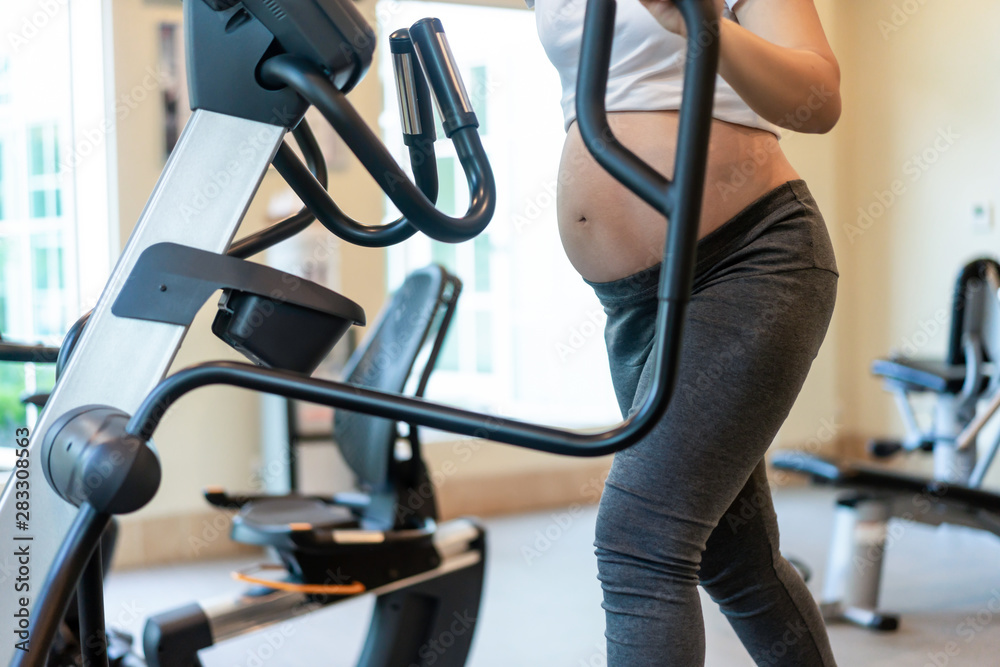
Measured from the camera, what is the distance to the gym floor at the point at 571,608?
229cm

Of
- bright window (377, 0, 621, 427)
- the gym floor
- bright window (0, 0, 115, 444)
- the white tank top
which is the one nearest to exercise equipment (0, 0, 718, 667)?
the white tank top

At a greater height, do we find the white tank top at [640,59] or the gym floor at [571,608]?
the white tank top at [640,59]

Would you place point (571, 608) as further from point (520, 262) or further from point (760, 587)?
point (520, 262)

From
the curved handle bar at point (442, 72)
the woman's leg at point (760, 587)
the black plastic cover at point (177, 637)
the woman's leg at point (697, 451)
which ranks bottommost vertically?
the black plastic cover at point (177, 637)

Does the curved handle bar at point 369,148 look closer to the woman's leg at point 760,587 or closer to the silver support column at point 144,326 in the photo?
the silver support column at point 144,326

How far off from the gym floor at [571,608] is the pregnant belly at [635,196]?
1.50 m

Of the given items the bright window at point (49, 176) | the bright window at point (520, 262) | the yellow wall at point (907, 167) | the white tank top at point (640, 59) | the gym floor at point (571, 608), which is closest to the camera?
the white tank top at point (640, 59)

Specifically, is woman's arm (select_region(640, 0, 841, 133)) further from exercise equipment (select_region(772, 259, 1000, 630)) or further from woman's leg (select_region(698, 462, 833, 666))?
exercise equipment (select_region(772, 259, 1000, 630))

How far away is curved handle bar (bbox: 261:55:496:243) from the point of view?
729mm

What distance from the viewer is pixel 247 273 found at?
77 cm

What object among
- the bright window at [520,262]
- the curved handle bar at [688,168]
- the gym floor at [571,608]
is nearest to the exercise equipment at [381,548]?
the gym floor at [571,608]

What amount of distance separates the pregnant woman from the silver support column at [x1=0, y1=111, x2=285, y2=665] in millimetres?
413

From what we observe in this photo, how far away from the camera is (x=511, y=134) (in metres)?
4.55

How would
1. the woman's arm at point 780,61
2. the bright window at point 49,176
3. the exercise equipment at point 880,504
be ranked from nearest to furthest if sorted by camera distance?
the woman's arm at point 780,61 < the exercise equipment at point 880,504 < the bright window at point 49,176
